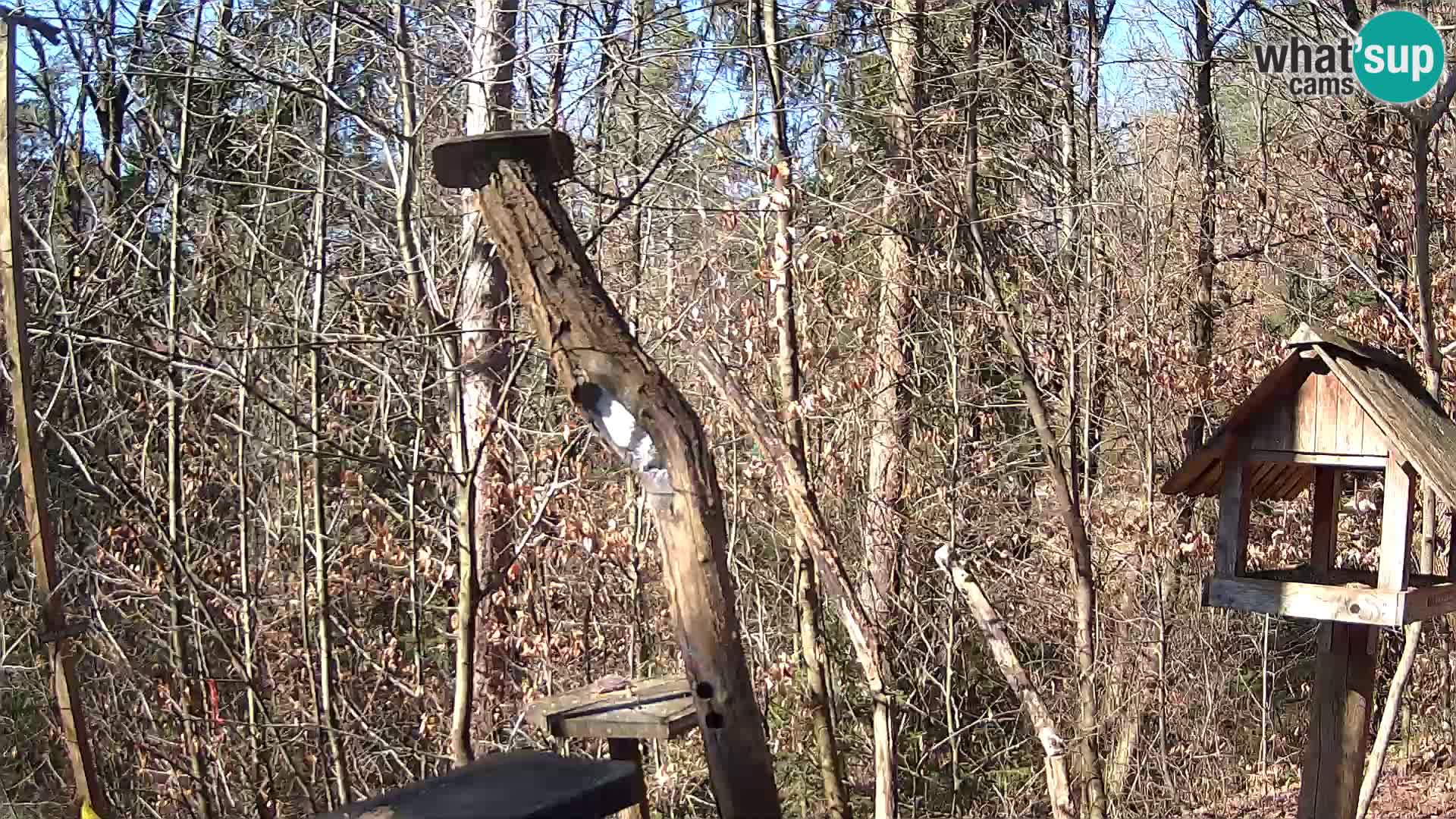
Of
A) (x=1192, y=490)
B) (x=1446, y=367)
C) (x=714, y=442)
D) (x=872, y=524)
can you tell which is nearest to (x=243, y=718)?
(x=714, y=442)

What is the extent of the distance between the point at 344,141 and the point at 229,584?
2281 millimetres

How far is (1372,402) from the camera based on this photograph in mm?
3166

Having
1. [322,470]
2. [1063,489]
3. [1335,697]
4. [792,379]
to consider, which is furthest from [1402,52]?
[322,470]

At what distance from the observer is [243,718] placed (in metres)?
6.06

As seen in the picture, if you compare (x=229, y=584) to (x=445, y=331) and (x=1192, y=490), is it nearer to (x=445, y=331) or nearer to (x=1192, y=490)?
(x=445, y=331)

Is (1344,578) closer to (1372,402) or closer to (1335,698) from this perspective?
(1335,698)

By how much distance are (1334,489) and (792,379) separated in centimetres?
219

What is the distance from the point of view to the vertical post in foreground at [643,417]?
97.2 inches

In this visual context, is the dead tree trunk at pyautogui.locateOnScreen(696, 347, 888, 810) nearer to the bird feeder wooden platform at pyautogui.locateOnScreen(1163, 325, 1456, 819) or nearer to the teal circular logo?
the bird feeder wooden platform at pyautogui.locateOnScreen(1163, 325, 1456, 819)

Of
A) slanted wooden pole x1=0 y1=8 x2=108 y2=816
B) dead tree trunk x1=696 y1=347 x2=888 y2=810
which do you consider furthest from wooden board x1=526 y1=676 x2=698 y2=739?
slanted wooden pole x1=0 y1=8 x2=108 y2=816

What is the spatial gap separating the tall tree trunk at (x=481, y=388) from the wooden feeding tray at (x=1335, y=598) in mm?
2284

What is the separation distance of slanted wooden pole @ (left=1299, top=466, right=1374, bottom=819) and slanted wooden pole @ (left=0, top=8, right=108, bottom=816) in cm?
366

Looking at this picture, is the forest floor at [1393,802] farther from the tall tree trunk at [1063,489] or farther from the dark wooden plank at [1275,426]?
the dark wooden plank at [1275,426]

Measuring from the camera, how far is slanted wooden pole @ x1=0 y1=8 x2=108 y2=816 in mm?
3150
